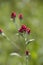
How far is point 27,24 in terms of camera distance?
4449 millimetres

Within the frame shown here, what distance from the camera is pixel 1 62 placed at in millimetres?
3674

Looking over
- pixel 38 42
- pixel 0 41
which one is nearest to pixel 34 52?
pixel 38 42

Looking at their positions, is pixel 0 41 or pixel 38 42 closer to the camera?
pixel 38 42

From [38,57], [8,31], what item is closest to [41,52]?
[38,57]

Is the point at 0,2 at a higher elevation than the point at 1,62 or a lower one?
higher

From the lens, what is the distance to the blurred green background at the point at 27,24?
3.46 m

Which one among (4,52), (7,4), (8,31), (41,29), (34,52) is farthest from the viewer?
(7,4)

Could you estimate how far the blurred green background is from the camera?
11.3 feet

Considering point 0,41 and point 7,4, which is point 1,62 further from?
point 7,4

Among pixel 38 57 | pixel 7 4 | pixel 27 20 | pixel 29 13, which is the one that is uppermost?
pixel 7 4

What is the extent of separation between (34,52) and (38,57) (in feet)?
0.30

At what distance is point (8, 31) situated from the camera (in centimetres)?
452

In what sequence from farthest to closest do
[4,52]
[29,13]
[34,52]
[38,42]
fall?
[29,13] → [4,52] → [38,42] → [34,52]

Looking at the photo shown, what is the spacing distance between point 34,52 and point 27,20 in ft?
4.75
